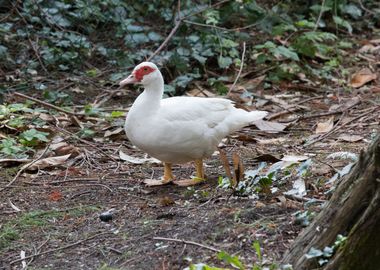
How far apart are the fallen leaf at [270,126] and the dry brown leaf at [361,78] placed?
5.33ft

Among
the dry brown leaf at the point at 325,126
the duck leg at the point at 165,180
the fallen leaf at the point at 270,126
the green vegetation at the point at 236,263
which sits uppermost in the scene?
the green vegetation at the point at 236,263

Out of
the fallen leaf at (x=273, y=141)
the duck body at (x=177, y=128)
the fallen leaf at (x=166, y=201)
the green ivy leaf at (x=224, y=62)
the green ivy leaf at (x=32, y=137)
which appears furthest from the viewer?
the green ivy leaf at (x=224, y=62)

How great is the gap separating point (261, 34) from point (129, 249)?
5.68 m

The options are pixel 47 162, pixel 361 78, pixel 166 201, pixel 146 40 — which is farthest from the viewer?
pixel 146 40

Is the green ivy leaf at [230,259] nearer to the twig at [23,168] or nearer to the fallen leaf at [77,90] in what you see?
the twig at [23,168]

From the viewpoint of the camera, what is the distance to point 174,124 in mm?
4707

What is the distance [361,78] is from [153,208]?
4043 millimetres

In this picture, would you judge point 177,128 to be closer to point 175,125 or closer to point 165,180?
point 175,125

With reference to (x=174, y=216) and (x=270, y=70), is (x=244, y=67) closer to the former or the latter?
(x=270, y=70)

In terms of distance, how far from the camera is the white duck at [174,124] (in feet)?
15.4

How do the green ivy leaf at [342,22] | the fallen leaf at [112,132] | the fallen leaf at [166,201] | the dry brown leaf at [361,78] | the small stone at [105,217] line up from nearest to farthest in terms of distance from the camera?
1. the small stone at [105,217]
2. the fallen leaf at [166,201]
3. the fallen leaf at [112,132]
4. the dry brown leaf at [361,78]
5. the green ivy leaf at [342,22]

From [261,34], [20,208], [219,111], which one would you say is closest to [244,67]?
[261,34]

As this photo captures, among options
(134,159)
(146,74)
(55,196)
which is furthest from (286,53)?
(55,196)

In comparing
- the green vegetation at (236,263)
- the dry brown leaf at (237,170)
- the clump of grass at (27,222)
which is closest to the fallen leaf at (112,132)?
the clump of grass at (27,222)
